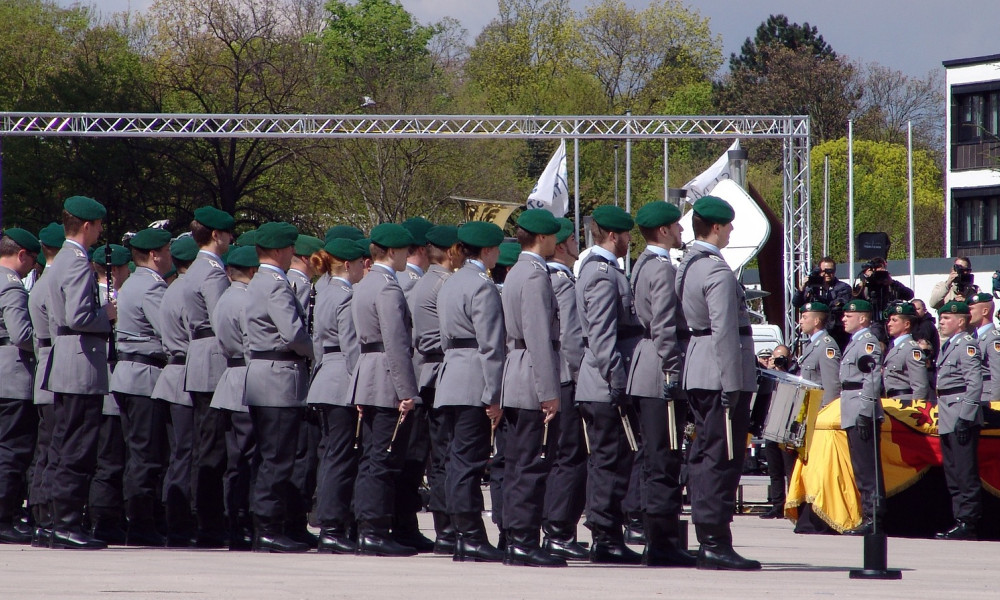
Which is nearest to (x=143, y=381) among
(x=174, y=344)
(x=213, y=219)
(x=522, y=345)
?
(x=174, y=344)

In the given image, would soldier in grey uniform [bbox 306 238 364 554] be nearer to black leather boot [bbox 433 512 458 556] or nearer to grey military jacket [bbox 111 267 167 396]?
black leather boot [bbox 433 512 458 556]

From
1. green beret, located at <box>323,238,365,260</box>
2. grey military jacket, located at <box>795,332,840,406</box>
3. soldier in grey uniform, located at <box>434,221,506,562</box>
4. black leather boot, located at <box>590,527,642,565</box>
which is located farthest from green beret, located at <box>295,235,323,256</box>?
grey military jacket, located at <box>795,332,840,406</box>

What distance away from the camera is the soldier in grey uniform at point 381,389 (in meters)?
8.71

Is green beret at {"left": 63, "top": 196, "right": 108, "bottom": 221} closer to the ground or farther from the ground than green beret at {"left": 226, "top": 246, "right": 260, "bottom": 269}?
farther from the ground

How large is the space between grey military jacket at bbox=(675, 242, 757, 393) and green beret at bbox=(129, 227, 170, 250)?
12.1 ft

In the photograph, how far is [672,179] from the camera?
6044 cm

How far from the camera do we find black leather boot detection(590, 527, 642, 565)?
8.55 m

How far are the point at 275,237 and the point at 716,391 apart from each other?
2959 mm

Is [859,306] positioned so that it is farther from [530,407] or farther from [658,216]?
[530,407]

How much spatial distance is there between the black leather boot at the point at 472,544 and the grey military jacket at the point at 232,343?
1.65 meters

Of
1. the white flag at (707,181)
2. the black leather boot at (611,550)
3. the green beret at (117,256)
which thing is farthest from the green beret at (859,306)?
the white flag at (707,181)

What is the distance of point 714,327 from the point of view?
7.94 meters

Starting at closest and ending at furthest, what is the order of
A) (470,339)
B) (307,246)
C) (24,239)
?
(470,339)
(24,239)
(307,246)

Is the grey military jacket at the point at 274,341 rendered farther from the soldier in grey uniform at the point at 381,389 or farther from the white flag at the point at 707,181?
the white flag at the point at 707,181
